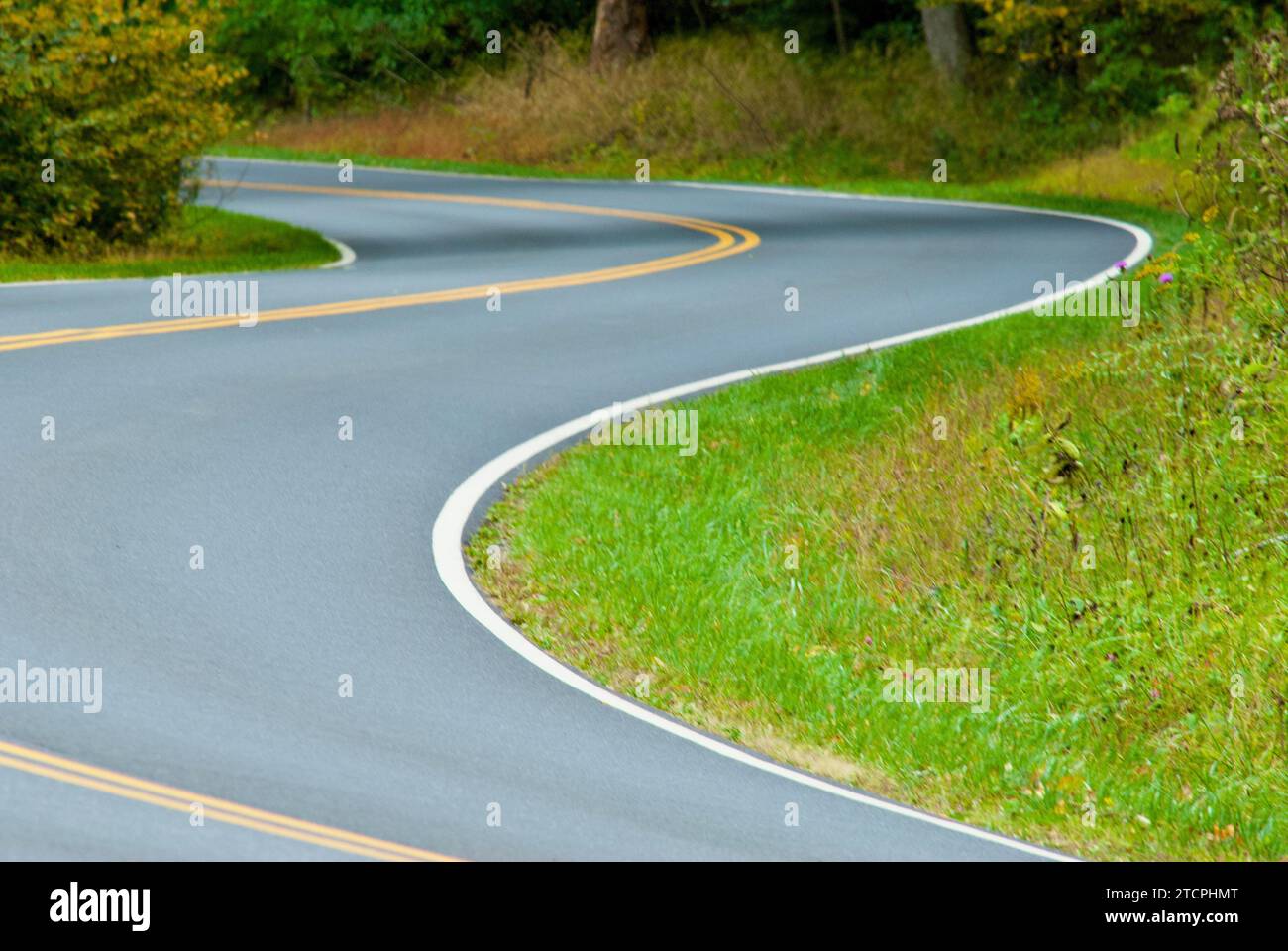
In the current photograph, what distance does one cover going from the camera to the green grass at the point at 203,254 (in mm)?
19062

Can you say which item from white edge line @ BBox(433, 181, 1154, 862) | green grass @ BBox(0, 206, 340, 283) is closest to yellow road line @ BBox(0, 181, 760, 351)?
green grass @ BBox(0, 206, 340, 283)

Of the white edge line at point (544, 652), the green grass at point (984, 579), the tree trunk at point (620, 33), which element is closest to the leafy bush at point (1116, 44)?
the tree trunk at point (620, 33)

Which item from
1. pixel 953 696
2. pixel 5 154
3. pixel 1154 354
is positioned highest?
pixel 5 154

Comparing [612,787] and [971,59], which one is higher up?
[971,59]

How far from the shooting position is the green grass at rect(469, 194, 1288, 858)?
8.05 metres

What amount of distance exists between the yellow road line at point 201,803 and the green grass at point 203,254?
40.3ft

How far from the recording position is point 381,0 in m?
48.9

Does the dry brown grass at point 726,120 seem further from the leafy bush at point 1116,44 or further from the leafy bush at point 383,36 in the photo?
the leafy bush at point 383,36

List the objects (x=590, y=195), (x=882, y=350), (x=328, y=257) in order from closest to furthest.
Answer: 1. (x=882, y=350)
2. (x=328, y=257)
3. (x=590, y=195)

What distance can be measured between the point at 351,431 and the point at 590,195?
19.0m

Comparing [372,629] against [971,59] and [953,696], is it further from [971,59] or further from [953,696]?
[971,59]

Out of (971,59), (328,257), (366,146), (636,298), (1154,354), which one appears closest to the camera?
(1154,354)

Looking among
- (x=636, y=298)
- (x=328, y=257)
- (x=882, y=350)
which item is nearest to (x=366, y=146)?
(x=328, y=257)

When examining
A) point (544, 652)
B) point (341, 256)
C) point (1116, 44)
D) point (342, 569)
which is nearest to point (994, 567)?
point (544, 652)
